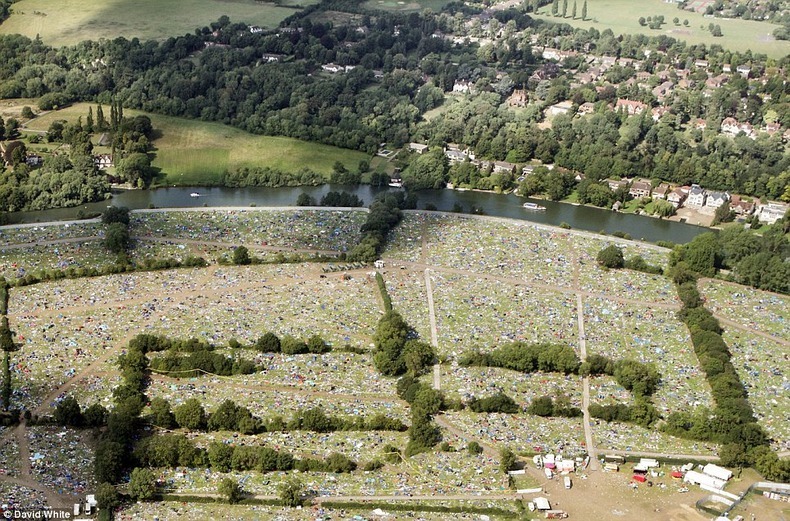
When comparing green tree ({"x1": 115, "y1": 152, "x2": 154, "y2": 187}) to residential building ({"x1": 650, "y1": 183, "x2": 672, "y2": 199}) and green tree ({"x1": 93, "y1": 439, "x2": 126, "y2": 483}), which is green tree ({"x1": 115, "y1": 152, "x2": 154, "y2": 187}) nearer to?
green tree ({"x1": 93, "y1": 439, "x2": 126, "y2": 483})

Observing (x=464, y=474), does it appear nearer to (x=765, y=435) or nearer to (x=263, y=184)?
(x=765, y=435)

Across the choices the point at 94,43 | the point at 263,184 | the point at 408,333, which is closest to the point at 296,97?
the point at 263,184

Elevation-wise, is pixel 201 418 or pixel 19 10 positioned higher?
pixel 19 10

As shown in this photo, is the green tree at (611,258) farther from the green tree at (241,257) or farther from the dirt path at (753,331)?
the green tree at (241,257)

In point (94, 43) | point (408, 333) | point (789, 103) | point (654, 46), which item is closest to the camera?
point (408, 333)

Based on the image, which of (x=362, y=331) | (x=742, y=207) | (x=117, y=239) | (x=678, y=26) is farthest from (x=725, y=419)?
(x=678, y=26)

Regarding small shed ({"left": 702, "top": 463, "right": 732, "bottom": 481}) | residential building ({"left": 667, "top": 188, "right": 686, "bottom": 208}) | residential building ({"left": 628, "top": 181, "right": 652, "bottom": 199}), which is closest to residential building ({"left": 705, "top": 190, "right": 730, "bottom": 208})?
residential building ({"left": 667, "top": 188, "right": 686, "bottom": 208})

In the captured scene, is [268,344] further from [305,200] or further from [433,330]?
[305,200]
